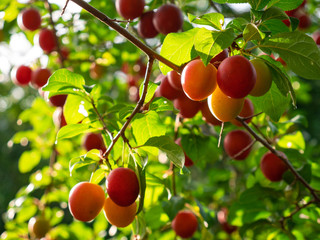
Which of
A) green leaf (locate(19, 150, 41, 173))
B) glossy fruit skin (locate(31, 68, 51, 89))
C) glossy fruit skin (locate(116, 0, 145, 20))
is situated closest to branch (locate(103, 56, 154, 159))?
glossy fruit skin (locate(116, 0, 145, 20))

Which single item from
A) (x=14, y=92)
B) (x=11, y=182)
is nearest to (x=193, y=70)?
(x=14, y=92)

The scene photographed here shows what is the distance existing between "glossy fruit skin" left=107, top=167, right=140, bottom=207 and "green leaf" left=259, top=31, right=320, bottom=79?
0.39 m

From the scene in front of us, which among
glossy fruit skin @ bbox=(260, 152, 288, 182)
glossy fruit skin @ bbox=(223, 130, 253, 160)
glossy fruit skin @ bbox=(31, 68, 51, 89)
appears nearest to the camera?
glossy fruit skin @ bbox=(260, 152, 288, 182)

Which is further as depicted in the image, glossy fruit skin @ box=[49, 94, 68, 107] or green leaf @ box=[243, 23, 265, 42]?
glossy fruit skin @ box=[49, 94, 68, 107]

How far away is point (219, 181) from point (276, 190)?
812 millimetres

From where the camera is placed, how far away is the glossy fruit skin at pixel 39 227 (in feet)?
5.62

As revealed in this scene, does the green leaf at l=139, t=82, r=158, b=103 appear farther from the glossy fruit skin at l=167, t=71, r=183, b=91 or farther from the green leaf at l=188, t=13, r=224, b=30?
the green leaf at l=188, t=13, r=224, b=30

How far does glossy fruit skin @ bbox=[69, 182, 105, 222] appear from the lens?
76cm

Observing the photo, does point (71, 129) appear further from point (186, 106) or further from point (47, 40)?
point (47, 40)

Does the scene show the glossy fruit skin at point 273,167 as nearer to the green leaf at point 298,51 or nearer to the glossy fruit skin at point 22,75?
the green leaf at point 298,51

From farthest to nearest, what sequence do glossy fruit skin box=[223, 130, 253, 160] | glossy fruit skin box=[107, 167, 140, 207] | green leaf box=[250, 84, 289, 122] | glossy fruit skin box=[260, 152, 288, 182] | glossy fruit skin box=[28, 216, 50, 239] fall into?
1. glossy fruit skin box=[28, 216, 50, 239]
2. glossy fruit skin box=[223, 130, 253, 160]
3. glossy fruit skin box=[260, 152, 288, 182]
4. green leaf box=[250, 84, 289, 122]
5. glossy fruit skin box=[107, 167, 140, 207]

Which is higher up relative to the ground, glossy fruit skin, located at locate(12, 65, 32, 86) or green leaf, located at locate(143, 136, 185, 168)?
green leaf, located at locate(143, 136, 185, 168)

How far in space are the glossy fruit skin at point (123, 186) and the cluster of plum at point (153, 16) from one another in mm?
641

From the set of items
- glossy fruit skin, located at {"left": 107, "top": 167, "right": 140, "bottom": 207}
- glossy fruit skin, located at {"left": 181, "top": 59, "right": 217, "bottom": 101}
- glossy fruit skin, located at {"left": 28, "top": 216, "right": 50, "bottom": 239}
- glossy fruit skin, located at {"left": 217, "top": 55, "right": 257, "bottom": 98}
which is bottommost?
glossy fruit skin, located at {"left": 28, "top": 216, "right": 50, "bottom": 239}
